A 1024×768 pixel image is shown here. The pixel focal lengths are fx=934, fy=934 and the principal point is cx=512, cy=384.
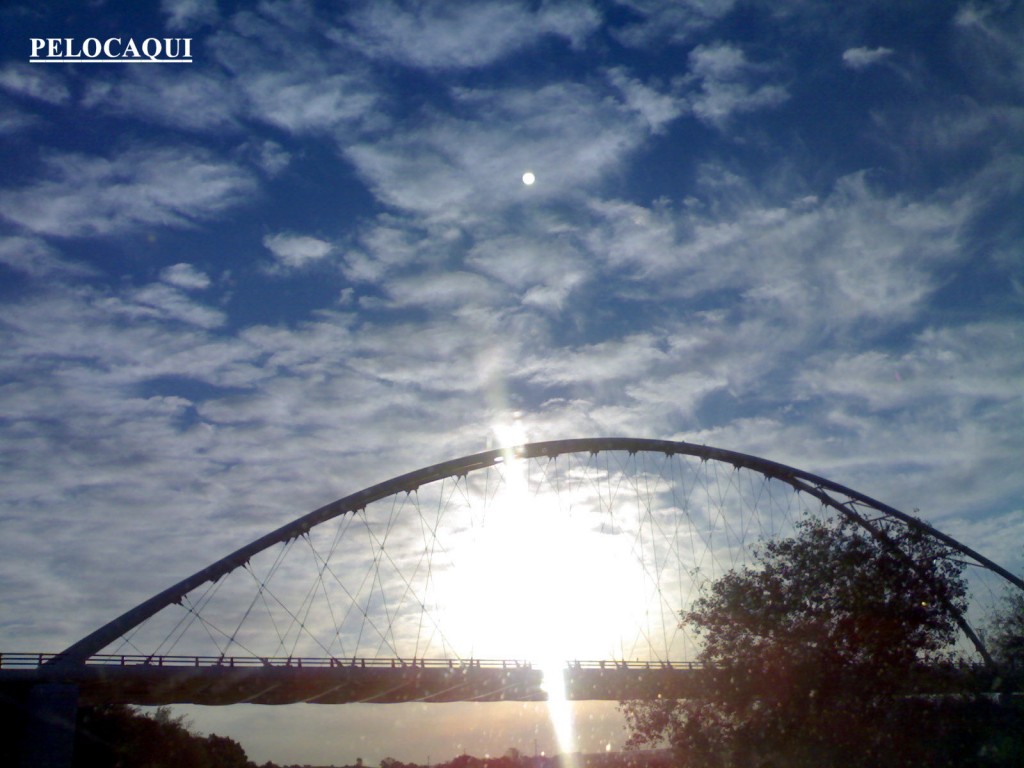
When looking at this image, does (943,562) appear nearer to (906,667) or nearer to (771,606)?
(906,667)

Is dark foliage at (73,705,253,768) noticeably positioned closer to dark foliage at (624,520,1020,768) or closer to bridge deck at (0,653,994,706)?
bridge deck at (0,653,994,706)

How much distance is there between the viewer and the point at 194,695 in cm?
5531

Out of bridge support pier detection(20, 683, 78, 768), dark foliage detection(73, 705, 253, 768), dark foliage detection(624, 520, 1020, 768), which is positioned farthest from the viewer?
dark foliage detection(73, 705, 253, 768)

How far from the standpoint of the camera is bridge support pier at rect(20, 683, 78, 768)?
44.6 metres

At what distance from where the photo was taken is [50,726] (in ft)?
149

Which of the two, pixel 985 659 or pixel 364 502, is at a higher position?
pixel 364 502

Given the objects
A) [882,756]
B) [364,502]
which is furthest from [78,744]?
[882,756]

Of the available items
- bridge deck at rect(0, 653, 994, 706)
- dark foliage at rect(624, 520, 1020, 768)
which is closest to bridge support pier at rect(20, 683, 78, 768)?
A: bridge deck at rect(0, 653, 994, 706)

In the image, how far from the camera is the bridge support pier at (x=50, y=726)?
1756 inches

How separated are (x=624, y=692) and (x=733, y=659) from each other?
8.98 metres

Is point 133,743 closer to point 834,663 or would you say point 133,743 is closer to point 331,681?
point 331,681

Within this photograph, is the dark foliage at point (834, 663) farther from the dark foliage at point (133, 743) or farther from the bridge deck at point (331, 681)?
the dark foliage at point (133, 743)

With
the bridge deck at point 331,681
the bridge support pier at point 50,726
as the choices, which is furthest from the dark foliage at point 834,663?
the bridge support pier at point 50,726

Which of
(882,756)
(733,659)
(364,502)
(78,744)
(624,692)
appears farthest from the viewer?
(364,502)
